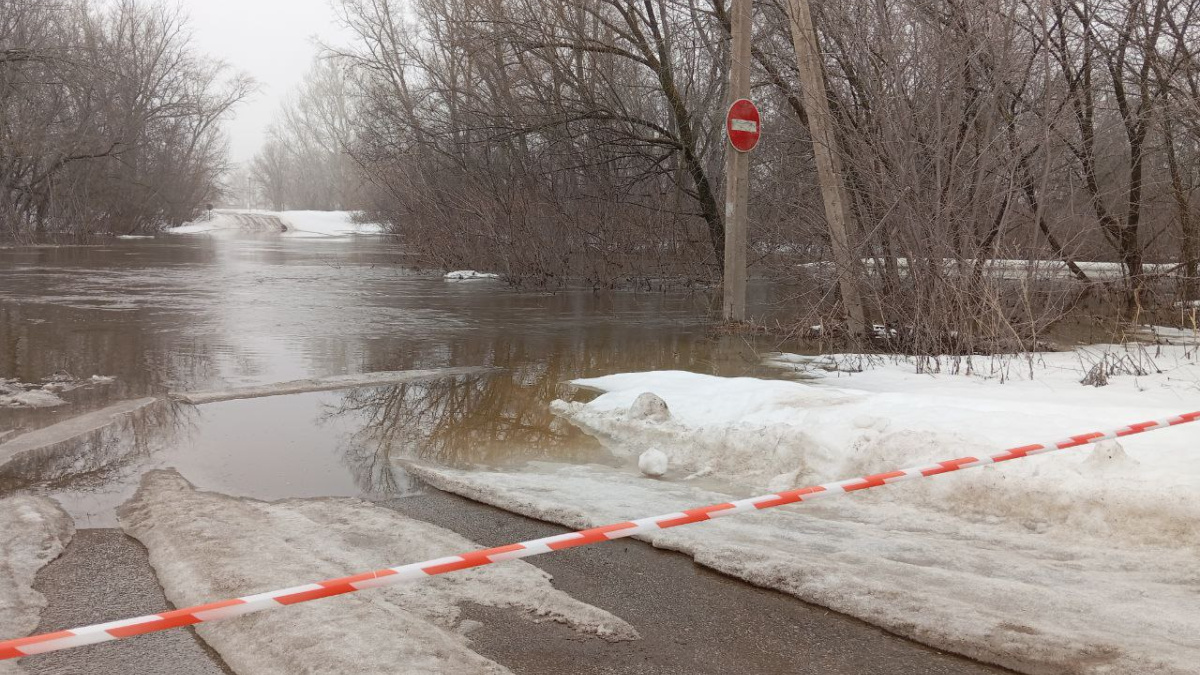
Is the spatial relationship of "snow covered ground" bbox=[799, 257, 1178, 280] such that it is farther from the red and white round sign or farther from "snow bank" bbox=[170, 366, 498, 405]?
"snow bank" bbox=[170, 366, 498, 405]

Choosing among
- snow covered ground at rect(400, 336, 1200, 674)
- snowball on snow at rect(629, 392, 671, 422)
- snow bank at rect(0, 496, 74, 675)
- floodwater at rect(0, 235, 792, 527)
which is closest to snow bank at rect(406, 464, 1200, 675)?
snow covered ground at rect(400, 336, 1200, 674)

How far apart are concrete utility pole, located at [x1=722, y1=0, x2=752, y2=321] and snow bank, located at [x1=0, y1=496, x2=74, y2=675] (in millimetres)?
8620

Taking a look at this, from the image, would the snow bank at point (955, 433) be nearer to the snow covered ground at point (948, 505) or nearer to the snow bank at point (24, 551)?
the snow covered ground at point (948, 505)

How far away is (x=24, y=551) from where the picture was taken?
438 centimetres

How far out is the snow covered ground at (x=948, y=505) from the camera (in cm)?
369

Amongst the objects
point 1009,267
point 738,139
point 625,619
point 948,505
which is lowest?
point 625,619

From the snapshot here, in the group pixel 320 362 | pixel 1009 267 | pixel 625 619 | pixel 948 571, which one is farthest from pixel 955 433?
pixel 320 362

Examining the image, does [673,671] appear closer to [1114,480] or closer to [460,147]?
[1114,480]

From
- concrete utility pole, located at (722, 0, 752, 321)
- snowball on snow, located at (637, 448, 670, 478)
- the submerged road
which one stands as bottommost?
the submerged road

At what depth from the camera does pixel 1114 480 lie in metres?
4.93

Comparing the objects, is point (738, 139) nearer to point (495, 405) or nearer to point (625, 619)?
point (495, 405)

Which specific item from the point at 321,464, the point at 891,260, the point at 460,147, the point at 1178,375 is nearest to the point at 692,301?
the point at 460,147

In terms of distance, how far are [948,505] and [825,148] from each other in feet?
19.7

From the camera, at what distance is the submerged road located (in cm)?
336
